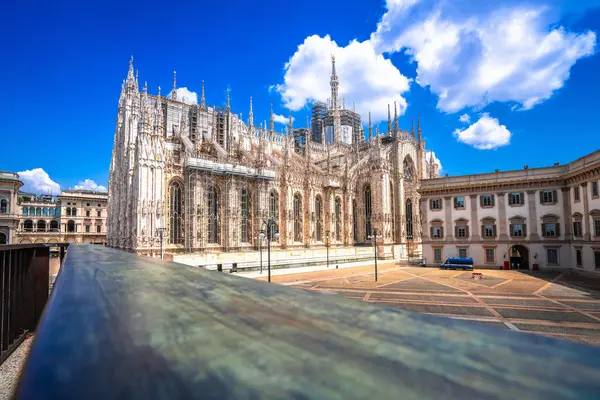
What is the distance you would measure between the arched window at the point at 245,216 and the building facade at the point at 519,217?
19.1m

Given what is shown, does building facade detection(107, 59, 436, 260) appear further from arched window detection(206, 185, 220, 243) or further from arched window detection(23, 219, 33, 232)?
arched window detection(23, 219, 33, 232)

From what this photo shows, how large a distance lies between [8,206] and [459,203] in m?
63.8

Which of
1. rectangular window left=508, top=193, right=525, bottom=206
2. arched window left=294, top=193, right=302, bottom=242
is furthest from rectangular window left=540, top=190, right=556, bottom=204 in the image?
arched window left=294, top=193, right=302, bottom=242

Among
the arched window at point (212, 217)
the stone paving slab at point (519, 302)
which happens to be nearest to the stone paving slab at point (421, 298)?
the stone paving slab at point (519, 302)

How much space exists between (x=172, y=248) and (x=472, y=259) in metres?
28.6

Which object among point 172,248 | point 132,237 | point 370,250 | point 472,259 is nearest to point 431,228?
point 472,259

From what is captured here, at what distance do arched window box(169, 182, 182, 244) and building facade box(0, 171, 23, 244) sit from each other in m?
35.9

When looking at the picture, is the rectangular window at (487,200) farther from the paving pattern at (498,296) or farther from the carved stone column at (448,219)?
the paving pattern at (498,296)

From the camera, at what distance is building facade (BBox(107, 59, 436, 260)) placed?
31.6 m

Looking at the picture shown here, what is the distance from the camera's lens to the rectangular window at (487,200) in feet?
111

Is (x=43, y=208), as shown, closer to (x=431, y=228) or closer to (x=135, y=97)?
(x=135, y=97)

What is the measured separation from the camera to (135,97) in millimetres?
38594

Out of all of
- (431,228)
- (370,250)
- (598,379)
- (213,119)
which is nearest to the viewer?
(598,379)

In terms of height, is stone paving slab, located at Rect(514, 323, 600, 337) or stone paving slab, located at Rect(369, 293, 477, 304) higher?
stone paving slab, located at Rect(514, 323, 600, 337)
